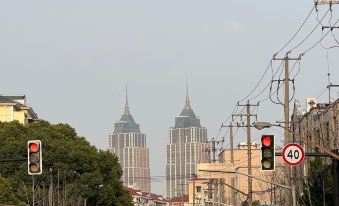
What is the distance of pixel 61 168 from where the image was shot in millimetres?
80500

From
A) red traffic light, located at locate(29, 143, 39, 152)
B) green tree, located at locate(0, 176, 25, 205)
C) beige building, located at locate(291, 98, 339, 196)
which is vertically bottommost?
green tree, located at locate(0, 176, 25, 205)

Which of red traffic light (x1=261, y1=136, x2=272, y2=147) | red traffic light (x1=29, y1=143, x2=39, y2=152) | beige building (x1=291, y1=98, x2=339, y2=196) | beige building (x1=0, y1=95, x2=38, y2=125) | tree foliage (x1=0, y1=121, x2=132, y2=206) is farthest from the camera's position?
beige building (x1=0, y1=95, x2=38, y2=125)

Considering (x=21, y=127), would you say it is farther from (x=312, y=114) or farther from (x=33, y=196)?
(x=312, y=114)

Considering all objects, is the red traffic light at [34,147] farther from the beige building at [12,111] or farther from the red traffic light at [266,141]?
the beige building at [12,111]

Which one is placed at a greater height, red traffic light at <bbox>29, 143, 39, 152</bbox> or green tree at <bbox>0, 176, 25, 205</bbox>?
red traffic light at <bbox>29, 143, 39, 152</bbox>

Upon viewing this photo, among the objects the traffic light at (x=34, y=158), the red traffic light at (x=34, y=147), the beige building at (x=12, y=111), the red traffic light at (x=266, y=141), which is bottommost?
the traffic light at (x=34, y=158)

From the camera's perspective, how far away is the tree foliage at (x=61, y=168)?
257 feet

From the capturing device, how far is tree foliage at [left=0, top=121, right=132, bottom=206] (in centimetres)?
7819

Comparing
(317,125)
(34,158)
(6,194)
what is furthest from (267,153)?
(317,125)

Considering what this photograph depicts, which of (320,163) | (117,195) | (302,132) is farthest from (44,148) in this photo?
(320,163)

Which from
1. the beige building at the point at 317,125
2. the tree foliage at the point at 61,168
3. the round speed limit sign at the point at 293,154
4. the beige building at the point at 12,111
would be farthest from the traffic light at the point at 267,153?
the beige building at the point at 12,111

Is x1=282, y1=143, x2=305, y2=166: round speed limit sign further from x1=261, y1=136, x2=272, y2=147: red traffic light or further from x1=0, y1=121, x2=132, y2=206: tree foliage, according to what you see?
x1=0, y1=121, x2=132, y2=206: tree foliage

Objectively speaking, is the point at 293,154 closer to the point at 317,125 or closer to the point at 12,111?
the point at 317,125

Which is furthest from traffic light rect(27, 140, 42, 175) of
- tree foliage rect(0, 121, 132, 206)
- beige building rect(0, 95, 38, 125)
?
beige building rect(0, 95, 38, 125)
